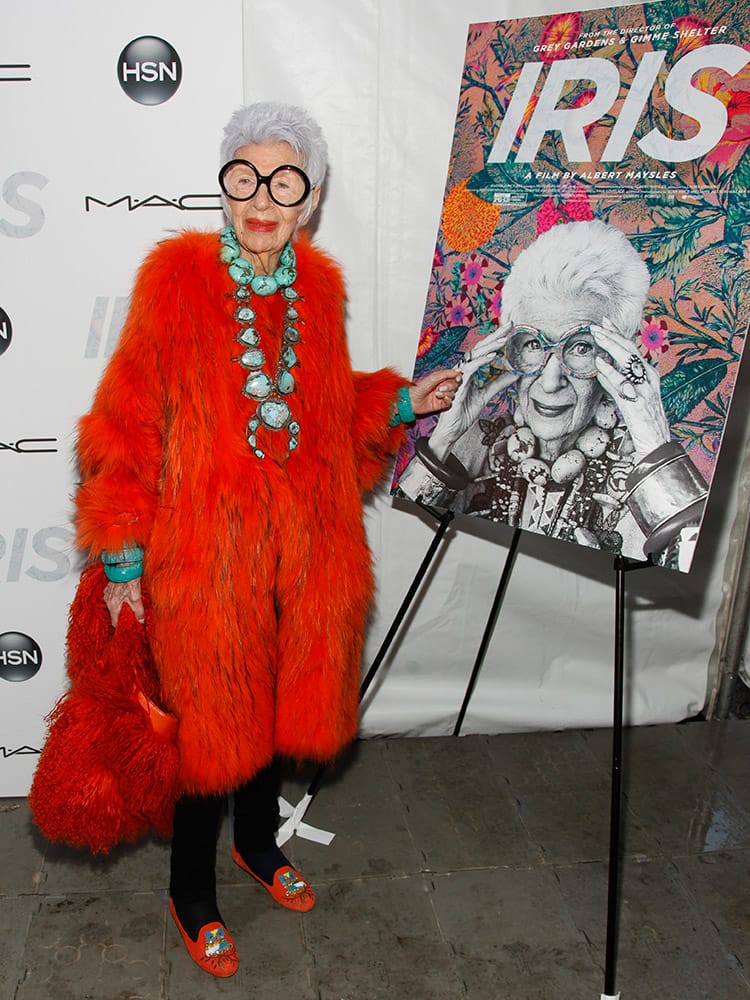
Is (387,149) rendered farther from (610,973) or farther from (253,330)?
(610,973)

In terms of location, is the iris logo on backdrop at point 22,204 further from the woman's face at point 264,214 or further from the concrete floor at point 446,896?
the concrete floor at point 446,896

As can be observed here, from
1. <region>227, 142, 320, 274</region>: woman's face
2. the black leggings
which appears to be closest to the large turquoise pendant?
<region>227, 142, 320, 274</region>: woman's face

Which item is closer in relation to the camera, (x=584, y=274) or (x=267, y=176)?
(x=267, y=176)

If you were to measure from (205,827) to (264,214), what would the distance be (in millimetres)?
1291

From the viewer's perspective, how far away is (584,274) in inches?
77.7

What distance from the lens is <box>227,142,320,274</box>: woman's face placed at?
1.87 m

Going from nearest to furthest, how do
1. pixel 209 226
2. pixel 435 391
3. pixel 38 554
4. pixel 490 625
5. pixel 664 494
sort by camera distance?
1. pixel 664 494
2. pixel 435 391
3. pixel 209 226
4. pixel 38 554
5. pixel 490 625

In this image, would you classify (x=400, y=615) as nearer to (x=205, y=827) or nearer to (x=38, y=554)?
(x=205, y=827)

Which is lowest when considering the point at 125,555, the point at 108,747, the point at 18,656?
the point at 18,656

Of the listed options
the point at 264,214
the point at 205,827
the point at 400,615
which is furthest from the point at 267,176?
the point at 205,827

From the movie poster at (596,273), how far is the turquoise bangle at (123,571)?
0.69 meters

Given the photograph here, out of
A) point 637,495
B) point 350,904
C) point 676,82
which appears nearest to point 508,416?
point 637,495

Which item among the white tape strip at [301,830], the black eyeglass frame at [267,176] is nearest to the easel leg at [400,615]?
the white tape strip at [301,830]

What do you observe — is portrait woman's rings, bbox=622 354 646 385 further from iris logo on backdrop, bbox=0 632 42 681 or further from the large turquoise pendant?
iris logo on backdrop, bbox=0 632 42 681
